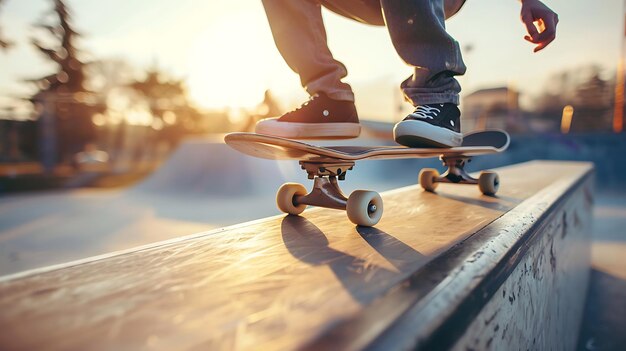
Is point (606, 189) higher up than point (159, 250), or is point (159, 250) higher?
point (159, 250)

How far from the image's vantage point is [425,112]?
1295 millimetres

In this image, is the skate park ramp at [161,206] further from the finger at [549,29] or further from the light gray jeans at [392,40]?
the finger at [549,29]

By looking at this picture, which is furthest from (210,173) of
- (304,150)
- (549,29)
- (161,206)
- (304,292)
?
(304,292)

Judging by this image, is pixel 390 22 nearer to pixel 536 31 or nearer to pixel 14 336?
pixel 536 31

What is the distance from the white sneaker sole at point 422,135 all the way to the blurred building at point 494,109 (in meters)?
13.3

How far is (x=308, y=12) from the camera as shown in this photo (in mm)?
1357

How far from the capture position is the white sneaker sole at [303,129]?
4.18 feet

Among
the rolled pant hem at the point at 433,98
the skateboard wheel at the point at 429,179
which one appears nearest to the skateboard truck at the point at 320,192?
the rolled pant hem at the point at 433,98

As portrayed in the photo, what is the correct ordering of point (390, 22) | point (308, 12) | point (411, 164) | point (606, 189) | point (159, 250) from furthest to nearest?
point (411, 164), point (606, 189), point (308, 12), point (390, 22), point (159, 250)

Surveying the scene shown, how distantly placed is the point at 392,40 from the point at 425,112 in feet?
0.89

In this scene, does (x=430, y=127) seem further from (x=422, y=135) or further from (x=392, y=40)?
(x=392, y=40)

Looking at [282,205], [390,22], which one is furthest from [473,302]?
[390,22]

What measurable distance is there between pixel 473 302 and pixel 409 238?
1.16 ft

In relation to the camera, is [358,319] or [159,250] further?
[159,250]
